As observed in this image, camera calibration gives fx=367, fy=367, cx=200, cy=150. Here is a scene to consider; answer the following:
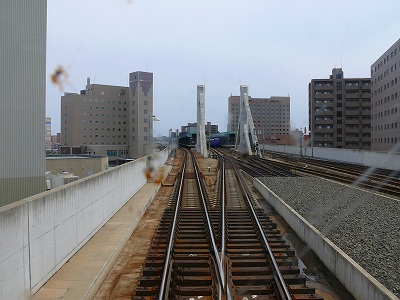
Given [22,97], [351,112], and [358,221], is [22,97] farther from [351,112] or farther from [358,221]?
[351,112]

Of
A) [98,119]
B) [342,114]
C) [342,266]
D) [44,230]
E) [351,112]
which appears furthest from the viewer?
[342,114]

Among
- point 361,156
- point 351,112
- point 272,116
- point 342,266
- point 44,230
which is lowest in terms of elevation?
point 342,266

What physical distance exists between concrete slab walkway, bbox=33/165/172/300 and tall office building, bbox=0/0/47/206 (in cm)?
432

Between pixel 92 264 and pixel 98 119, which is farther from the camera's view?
pixel 98 119

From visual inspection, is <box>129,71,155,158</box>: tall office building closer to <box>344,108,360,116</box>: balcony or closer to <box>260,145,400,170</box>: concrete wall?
<box>260,145,400,170</box>: concrete wall

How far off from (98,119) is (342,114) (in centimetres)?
5288

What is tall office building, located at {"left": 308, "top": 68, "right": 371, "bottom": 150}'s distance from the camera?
8106 centimetres

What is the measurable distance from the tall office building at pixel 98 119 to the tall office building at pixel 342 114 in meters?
41.1

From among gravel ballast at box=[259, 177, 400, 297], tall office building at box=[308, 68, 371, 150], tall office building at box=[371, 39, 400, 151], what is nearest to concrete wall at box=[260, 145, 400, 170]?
gravel ballast at box=[259, 177, 400, 297]

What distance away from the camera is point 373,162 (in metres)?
29.1

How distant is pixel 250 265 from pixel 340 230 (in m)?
3.12

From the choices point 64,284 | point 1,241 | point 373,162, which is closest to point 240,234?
point 64,284

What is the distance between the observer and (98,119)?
74.8 m

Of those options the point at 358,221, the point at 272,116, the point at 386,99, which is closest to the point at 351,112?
the point at 272,116
